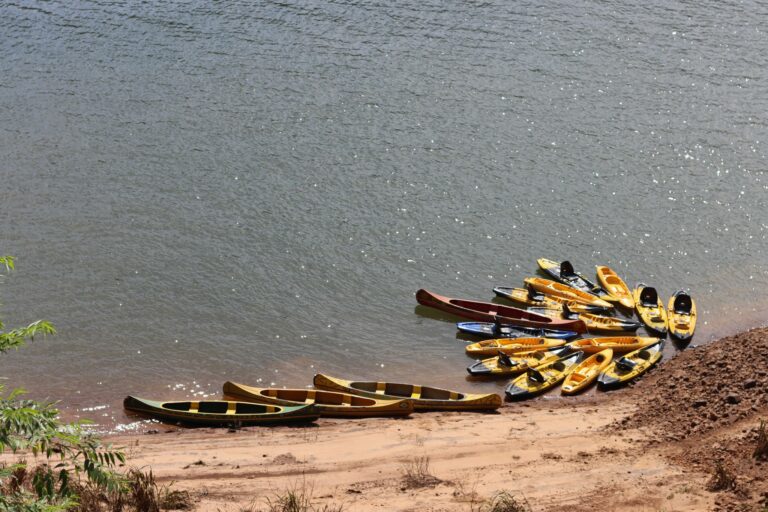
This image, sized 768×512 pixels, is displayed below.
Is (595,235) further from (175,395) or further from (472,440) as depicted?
(175,395)

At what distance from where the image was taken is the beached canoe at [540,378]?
22.0m

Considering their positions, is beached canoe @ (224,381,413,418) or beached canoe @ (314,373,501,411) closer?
beached canoe @ (224,381,413,418)

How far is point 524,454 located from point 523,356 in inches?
215

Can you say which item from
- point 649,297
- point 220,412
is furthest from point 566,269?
point 220,412

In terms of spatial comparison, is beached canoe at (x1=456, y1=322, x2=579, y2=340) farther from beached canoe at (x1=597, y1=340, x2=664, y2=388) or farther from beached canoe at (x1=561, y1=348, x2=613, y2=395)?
beached canoe at (x1=597, y1=340, x2=664, y2=388)

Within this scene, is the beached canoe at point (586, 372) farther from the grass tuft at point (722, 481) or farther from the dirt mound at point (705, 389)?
the grass tuft at point (722, 481)

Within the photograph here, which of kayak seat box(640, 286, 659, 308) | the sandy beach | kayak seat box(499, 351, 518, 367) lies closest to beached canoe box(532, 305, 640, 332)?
kayak seat box(640, 286, 659, 308)

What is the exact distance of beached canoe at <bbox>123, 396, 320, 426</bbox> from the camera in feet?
66.0

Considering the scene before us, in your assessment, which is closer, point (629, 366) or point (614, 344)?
point (629, 366)

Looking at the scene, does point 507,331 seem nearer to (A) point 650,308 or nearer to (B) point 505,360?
(B) point 505,360

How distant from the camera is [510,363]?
22.8m

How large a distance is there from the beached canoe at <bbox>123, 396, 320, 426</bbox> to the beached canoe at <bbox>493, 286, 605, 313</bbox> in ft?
24.5

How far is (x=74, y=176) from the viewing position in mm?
29141

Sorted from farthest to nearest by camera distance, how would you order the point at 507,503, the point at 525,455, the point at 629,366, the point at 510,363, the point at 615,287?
1. the point at 615,287
2. the point at 510,363
3. the point at 629,366
4. the point at 525,455
5. the point at 507,503
